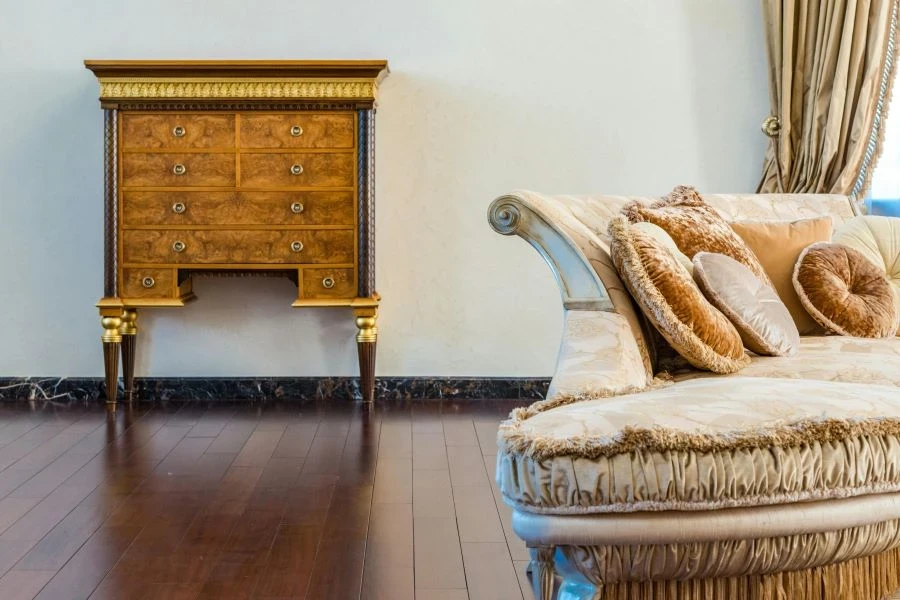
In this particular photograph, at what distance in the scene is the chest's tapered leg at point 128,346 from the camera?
3.68 meters

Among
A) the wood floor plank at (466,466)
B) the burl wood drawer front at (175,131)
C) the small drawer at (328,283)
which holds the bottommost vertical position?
the wood floor plank at (466,466)

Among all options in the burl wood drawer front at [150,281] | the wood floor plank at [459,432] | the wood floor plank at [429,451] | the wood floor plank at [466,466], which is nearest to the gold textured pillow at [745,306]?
the wood floor plank at [466,466]

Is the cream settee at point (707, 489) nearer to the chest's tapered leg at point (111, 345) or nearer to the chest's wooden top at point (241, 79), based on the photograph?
the chest's wooden top at point (241, 79)

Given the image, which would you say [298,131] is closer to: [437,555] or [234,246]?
[234,246]

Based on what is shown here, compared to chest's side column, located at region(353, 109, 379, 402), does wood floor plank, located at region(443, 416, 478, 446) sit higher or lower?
lower

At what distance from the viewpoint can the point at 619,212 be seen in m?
2.33

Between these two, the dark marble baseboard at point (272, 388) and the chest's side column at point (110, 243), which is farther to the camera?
the dark marble baseboard at point (272, 388)

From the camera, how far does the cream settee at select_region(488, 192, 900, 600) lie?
135 cm

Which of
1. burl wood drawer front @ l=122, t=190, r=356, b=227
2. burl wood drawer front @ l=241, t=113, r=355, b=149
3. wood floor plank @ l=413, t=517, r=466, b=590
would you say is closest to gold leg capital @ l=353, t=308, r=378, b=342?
burl wood drawer front @ l=122, t=190, r=356, b=227

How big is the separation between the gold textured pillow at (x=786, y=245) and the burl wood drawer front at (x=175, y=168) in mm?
1925

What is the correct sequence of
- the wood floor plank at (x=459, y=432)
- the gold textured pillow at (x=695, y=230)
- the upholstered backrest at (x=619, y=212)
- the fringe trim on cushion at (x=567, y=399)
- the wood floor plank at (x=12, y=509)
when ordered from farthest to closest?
the wood floor plank at (x=459, y=432)
the wood floor plank at (x=12, y=509)
the gold textured pillow at (x=695, y=230)
the upholstered backrest at (x=619, y=212)
the fringe trim on cushion at (x=567, y=399)

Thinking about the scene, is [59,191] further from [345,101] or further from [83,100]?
[345,101]

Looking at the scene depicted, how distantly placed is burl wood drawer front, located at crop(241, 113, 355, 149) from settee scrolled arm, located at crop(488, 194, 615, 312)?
1652 millimetres

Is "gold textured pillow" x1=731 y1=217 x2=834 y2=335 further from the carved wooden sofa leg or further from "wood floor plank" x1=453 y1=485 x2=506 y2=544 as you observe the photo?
the carved wooden sofa leg
